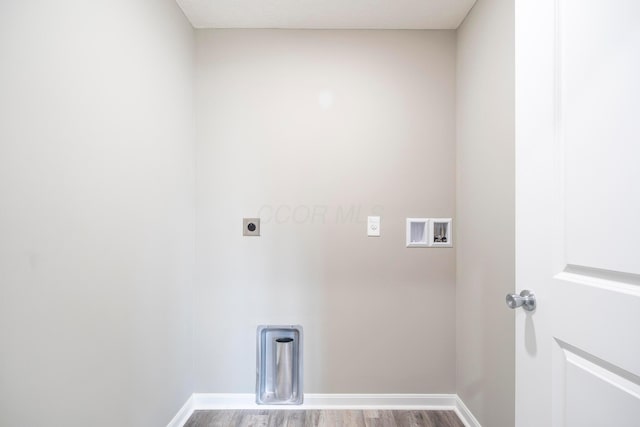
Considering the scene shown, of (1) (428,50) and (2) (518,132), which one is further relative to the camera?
(1) (428,50)

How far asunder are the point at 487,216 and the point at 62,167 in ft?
6.01

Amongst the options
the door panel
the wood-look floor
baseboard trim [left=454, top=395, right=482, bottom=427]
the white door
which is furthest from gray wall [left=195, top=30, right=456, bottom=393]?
the door panel

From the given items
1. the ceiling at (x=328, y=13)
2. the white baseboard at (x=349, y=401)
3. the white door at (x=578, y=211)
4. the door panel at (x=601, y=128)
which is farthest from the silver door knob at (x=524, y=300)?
the ceiling at (x=328, y=13)

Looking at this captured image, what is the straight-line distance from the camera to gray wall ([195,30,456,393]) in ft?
7.23

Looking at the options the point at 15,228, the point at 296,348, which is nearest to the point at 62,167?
the point at 15,228

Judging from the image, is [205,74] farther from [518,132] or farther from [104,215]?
[518,132]

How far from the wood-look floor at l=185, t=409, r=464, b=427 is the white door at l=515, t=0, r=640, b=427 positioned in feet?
3.86

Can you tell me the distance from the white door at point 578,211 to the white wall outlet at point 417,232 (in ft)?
3.86

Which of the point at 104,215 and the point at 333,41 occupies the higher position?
the point at 333,41

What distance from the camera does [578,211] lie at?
82 centimetres

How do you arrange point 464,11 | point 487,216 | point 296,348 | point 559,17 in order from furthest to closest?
point 296,348, point 464,11, point 487,216, point 559,17

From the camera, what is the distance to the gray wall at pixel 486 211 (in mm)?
1597

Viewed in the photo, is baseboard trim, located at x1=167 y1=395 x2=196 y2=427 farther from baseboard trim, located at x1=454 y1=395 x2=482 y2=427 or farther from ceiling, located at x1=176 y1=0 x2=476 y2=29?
ceiling, located at x1=176 y1=0 x2=476 y2=29

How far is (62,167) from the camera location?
1105 mm
